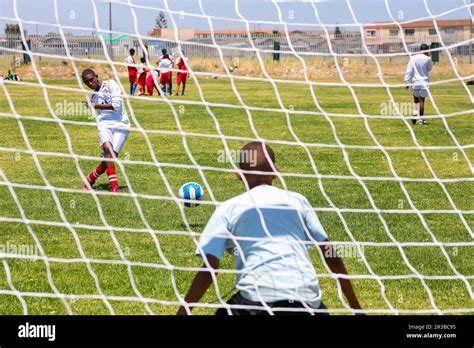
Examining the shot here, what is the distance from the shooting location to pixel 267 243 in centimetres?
426

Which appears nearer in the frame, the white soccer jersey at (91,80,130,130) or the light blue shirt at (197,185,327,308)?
the light blue shirt at (197,185,327,308)

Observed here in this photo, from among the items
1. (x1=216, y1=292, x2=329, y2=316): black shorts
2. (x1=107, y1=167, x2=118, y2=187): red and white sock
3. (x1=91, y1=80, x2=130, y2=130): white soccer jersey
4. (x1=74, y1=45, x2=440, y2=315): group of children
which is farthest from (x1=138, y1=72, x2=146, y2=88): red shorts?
(x1=216, y1=292, x2=329, y2=316): black shorts

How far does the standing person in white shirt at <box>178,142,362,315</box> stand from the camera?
165 inches

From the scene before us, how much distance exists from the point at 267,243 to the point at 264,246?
2cm

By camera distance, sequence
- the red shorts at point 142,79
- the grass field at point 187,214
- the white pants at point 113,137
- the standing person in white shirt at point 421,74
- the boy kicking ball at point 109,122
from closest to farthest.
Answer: the grass field at point 187,214, the boy kicking ball at point 109,122, the white pants at point 113,137, the standing person in white shirt at point 421,74, the red shorts at point 142,79

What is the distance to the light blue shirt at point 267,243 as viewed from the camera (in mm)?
4188

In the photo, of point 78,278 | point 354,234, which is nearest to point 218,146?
point 354,234

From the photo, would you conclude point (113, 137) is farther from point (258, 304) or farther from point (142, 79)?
point (142, 79)

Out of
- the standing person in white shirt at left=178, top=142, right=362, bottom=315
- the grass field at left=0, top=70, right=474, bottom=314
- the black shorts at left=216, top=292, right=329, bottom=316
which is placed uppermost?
the standing person in white shirt at left=178, top=142, right=362, bottom=315

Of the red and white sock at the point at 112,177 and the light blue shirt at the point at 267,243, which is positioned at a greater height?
the light blue shirt at the point at 267,243

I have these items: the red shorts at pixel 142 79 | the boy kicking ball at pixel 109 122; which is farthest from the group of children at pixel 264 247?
the red shorts at pixel 142 79

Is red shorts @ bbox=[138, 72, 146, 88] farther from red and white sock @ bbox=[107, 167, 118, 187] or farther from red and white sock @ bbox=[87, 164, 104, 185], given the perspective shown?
red and white sock @ bbox=[107, 167, 118, 187]

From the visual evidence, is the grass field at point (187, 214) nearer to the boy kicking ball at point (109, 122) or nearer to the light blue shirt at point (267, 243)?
the boy kicking ball at point (109, 122)

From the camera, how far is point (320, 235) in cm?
445
